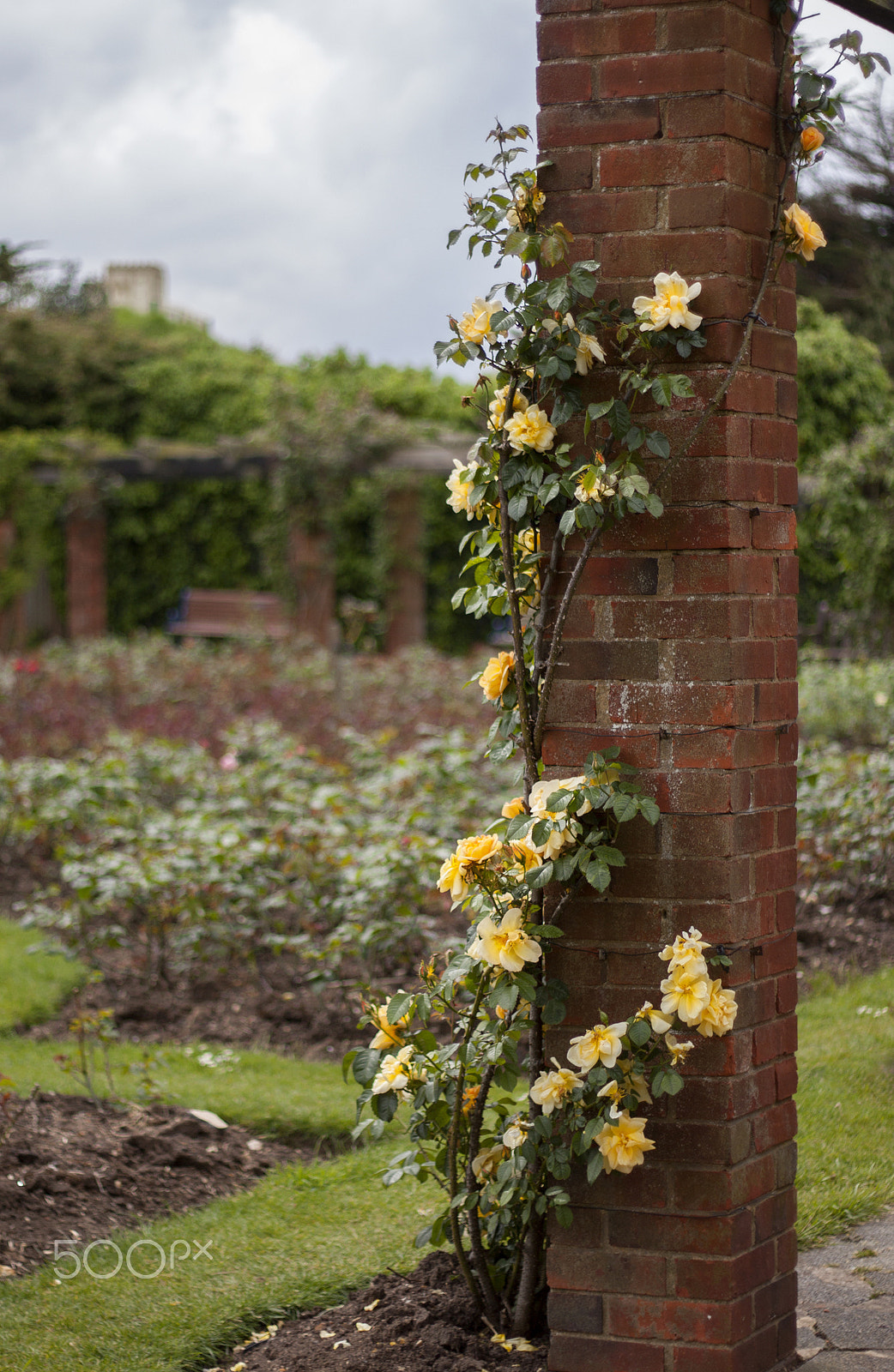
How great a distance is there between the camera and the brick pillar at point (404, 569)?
1631cm

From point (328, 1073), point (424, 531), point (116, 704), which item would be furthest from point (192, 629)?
point (328, 1073)

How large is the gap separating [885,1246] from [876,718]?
6428 millimetres

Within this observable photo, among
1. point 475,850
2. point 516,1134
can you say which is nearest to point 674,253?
point 475,850

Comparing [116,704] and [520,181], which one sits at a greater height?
[520,181]

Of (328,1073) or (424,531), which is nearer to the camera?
(328,1073)

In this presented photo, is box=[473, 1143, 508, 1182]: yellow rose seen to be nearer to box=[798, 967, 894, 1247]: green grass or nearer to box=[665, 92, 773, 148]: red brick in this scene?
box=[798, 967, 894, 1247]: green grass

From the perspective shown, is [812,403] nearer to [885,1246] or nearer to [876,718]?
[876,718]

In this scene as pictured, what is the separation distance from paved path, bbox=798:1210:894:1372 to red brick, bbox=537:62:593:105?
231cm

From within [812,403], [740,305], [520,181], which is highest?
[812,403]

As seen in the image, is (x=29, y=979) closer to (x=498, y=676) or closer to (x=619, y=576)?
(x=498, y=676)

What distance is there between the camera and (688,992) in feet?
7.09

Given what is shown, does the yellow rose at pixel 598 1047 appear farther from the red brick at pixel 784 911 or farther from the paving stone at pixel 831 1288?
the paving stone at pixel 831 1288

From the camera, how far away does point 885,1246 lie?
2.98m

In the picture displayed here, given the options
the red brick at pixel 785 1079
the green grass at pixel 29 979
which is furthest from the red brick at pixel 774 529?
the green grass at pixel 29 979
